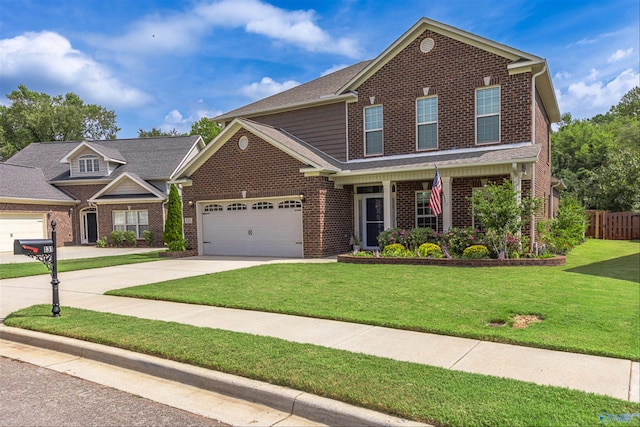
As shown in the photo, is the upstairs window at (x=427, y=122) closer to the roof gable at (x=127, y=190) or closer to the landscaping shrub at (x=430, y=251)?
the landscaping shrub at (x=430, y=251)

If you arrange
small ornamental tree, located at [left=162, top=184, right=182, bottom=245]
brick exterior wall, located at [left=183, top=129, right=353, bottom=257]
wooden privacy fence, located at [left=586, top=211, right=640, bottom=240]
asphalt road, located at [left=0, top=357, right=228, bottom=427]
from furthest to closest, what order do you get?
1. wooden privacy fence, located at [left=586, top=211, right=640, bottom=240]
2. small ornamental tree, located at [left=162, top=184, right=182, bottom=245]
3. brick exterior wall, located at [left=183, top=129, right=353, bottom=257]
4. asphalt road, located at [left=0, top=357, right=228, bottom=427]

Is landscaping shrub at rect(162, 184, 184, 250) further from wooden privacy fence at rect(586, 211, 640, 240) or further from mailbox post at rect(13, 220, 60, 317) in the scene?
wooden privacy fence at rect(586, 211, 640, 240)

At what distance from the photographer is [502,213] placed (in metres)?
11.5

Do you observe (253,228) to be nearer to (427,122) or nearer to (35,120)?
(427,122)

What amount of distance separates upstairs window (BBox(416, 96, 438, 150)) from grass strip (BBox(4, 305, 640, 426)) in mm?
11698

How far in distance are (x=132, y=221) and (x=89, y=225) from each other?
4918 millimetres

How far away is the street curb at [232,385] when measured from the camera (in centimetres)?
350

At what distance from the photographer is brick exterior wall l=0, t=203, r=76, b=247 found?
25095 mm

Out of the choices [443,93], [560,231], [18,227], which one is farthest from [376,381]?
[18,227]

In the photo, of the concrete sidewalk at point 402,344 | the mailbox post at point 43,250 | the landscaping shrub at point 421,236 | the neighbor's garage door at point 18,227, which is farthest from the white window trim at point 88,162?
the mailbox post at point 43,250

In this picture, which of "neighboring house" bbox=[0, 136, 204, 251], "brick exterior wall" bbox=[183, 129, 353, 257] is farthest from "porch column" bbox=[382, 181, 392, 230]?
"neighboring house" bbox=[0, 136, 204, 251]

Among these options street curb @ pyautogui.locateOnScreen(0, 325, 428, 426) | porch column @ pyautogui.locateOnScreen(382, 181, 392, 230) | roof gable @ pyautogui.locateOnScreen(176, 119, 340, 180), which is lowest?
street curb @ pyautogui.locateOnScreen(0, 325, 428, 426)

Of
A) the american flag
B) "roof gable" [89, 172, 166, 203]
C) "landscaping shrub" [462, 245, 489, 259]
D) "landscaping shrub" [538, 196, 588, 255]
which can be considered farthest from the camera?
"roof gable" [89, 172, 166, 203]

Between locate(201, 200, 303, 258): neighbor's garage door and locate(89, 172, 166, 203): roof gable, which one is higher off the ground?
locate(89, 172, 166, 203): roof gable
